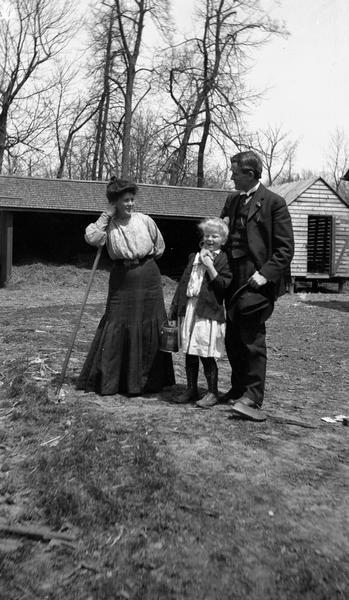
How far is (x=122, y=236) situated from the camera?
569 cm

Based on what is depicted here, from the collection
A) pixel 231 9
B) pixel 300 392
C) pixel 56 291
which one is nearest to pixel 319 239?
pixel 56 291

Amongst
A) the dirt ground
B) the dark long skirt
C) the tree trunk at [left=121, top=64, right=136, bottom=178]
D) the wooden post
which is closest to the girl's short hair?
the dark long skirt

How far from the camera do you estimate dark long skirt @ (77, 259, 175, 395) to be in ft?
18.9

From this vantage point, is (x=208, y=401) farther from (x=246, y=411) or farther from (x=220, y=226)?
(x=220, y=226)

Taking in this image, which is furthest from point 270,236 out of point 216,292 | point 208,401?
point 208,401

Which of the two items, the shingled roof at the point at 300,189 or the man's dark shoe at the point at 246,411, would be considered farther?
the shingled roof at the point at 300,189

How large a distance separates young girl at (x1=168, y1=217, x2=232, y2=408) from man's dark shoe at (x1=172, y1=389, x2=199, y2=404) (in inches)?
6.2

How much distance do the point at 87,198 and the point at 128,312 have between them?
18.4m

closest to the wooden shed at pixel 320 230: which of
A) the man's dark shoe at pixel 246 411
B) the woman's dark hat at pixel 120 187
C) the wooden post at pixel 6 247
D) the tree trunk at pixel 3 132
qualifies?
the wooden post at pixel 6 247

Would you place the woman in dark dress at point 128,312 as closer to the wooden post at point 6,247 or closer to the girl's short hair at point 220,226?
the girl's short hair at point 220,226

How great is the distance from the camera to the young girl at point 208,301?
17.2 ft

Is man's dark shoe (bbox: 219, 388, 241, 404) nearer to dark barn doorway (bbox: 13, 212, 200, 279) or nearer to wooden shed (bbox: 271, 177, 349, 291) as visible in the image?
dark barn doorway (bbox: 13, 212, 200, 279)

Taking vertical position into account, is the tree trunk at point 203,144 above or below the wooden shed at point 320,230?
above

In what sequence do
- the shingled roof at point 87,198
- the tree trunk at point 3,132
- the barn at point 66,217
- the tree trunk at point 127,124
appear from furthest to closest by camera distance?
1. the tree trunk at point 3,132
2. the tree trunk at point 127,124
3. the shingled roof at point 87,198
4. the barn at point 66,217
